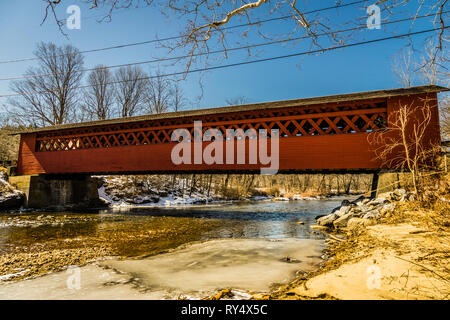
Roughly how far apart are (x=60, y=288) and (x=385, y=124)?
9.98 m

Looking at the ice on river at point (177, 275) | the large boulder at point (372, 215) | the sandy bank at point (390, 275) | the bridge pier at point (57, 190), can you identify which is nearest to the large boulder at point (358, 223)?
the large boulder at point (372, 215)

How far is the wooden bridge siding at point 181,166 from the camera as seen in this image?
27.3 feet

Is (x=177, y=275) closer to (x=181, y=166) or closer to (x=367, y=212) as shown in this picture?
(x=367, y=212)

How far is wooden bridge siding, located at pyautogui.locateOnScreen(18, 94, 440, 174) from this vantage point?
8336mm

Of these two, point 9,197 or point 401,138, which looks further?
point 9,197

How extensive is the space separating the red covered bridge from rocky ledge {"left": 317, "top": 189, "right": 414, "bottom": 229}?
6.10 ft

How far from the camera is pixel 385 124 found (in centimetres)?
838

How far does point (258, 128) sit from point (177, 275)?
7.70 m

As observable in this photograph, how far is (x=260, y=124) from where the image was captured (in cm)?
974

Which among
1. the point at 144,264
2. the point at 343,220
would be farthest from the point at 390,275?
the point at 343,220

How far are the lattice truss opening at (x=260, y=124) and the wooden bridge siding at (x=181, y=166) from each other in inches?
13.3

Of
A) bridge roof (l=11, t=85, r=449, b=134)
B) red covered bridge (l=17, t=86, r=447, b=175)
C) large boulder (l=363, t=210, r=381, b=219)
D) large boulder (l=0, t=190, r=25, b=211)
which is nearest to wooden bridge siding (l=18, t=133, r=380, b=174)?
red covered bridge (l=17, t=86, r=447, b=175)

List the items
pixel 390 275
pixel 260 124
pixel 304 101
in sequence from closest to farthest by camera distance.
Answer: pixel 390 275
pixel 304 101
pixel 260 124
